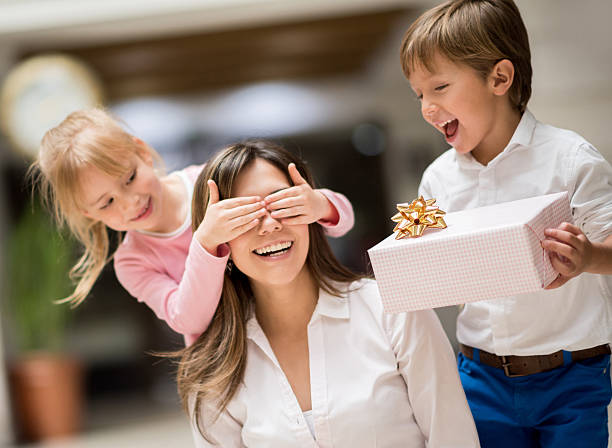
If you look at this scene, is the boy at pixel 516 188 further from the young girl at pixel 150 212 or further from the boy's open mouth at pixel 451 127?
the young girl at pixel 150 212

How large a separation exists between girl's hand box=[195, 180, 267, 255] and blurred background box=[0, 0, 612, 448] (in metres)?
3.14

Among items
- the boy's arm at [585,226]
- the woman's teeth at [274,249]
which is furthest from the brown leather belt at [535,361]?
the woman's teeth at [274,249]

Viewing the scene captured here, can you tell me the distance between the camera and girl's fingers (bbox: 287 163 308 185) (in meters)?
1.45

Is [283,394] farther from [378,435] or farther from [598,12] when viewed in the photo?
[598,12]

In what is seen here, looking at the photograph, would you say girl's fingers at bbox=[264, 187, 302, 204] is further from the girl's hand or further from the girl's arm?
the girl's arm

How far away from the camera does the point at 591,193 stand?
132 cm

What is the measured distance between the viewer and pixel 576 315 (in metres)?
1.43

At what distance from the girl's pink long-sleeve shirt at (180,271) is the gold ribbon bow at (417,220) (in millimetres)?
379

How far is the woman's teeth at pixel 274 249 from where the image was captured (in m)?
1.44

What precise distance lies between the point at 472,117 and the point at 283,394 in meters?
0.71

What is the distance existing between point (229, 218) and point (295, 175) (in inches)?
7.4

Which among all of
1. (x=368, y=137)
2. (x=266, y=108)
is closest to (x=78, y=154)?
(x=266, y=108)

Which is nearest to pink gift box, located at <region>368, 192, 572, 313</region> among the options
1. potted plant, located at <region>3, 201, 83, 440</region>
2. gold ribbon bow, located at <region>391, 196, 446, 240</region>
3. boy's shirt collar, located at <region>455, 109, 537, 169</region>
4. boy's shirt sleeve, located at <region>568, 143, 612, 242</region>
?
gold ribbon bow, located at <region>391, 196, 446, 240</region>

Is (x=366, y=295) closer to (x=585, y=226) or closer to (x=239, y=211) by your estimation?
(x=239, y=211)
